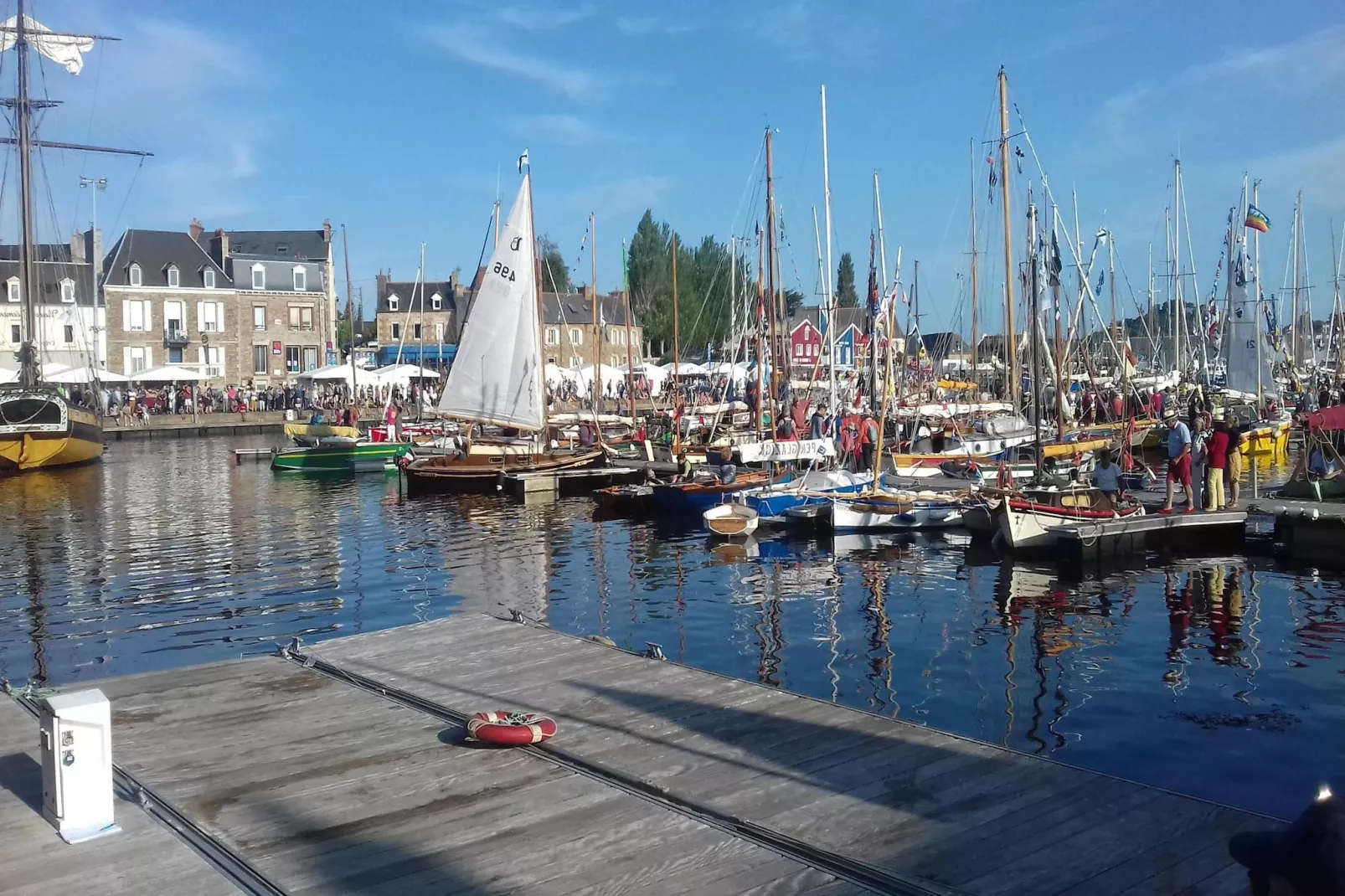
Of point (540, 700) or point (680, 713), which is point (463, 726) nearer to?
point (540, 700)

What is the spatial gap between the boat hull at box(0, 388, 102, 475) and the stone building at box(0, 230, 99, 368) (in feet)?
95.8

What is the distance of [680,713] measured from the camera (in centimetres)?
991

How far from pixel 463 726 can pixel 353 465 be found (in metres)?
39.9

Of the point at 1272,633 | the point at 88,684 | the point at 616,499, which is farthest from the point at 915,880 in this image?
the point at 616,499

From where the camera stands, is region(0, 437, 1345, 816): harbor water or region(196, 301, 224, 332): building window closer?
region(0, 437, 1345, 816): harbor water

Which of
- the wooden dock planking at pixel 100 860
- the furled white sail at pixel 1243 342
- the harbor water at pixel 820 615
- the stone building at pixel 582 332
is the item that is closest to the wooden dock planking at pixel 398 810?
the wooden dock planking at pixel 100 860

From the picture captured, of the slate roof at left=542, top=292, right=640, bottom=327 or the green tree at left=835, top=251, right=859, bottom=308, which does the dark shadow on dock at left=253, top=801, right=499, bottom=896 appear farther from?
the green tree at left=835, top=251, right=859, bottom=308

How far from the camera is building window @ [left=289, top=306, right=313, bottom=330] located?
87.4 meters

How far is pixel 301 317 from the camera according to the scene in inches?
3457

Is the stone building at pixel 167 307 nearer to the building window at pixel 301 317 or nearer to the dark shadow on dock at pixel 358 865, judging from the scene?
the building window at pixel 301 317

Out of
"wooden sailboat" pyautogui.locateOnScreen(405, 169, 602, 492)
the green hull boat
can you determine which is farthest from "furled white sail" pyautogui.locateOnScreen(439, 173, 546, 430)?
the green hull boat

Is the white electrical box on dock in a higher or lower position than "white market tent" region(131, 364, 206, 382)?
lower

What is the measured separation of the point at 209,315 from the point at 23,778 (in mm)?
81680

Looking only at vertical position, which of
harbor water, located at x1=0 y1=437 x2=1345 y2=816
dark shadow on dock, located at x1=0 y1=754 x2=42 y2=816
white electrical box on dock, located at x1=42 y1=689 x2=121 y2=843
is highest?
white electrical box on dock, located at x1=42 y1=689 x2=121 y2=843
